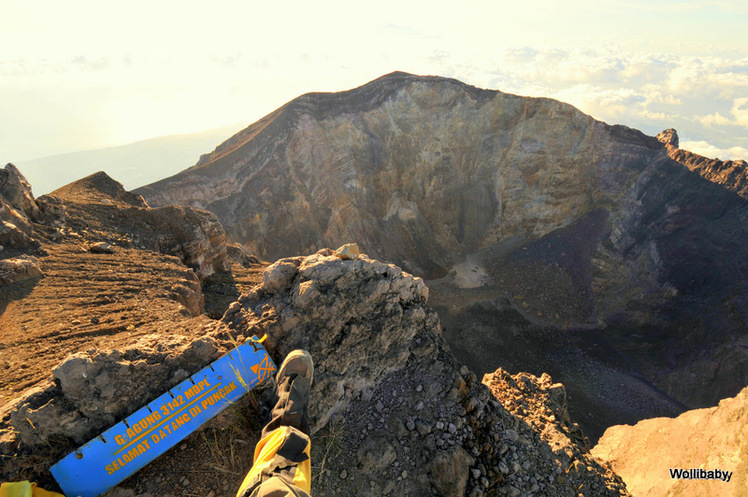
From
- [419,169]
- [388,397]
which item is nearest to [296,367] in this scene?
[388,397]

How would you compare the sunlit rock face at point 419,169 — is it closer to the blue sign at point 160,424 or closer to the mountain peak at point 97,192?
the mountain peak at point 97,192

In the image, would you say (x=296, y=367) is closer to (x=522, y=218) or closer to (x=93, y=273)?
(x=93, y=273)

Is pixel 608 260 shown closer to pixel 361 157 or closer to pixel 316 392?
pixel 361 157

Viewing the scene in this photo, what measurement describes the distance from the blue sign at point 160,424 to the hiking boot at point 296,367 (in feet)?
Result: 0.91

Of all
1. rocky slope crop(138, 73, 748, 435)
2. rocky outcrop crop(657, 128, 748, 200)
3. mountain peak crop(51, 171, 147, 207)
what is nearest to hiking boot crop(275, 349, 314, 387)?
mountain peak crop(51, 171, 147, 207)

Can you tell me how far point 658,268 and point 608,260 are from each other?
3.25 meters

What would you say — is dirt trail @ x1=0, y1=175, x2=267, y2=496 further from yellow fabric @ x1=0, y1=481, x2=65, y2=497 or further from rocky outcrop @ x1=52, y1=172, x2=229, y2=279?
yellow fabric @ x1=0, y1=481, x2=65, y2=497

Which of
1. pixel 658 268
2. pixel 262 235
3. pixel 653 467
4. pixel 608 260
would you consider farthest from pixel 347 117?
pixel 653 467

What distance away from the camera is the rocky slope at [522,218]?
838 inches

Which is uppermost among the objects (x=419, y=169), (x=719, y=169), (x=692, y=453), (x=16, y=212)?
(x=16, y=212)

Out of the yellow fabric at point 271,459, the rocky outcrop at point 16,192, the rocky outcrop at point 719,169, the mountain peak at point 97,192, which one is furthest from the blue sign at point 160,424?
the rocky outcrop at point 719,169

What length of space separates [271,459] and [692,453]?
1317 centimetres

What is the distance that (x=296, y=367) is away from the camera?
5.68m

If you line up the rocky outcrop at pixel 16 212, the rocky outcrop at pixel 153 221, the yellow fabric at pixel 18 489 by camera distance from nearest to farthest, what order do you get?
the yellow fabric at pixel 18 489 < the rocky outcrop at pixel 16 212 < the rocky outcrop at pixel 153 221
